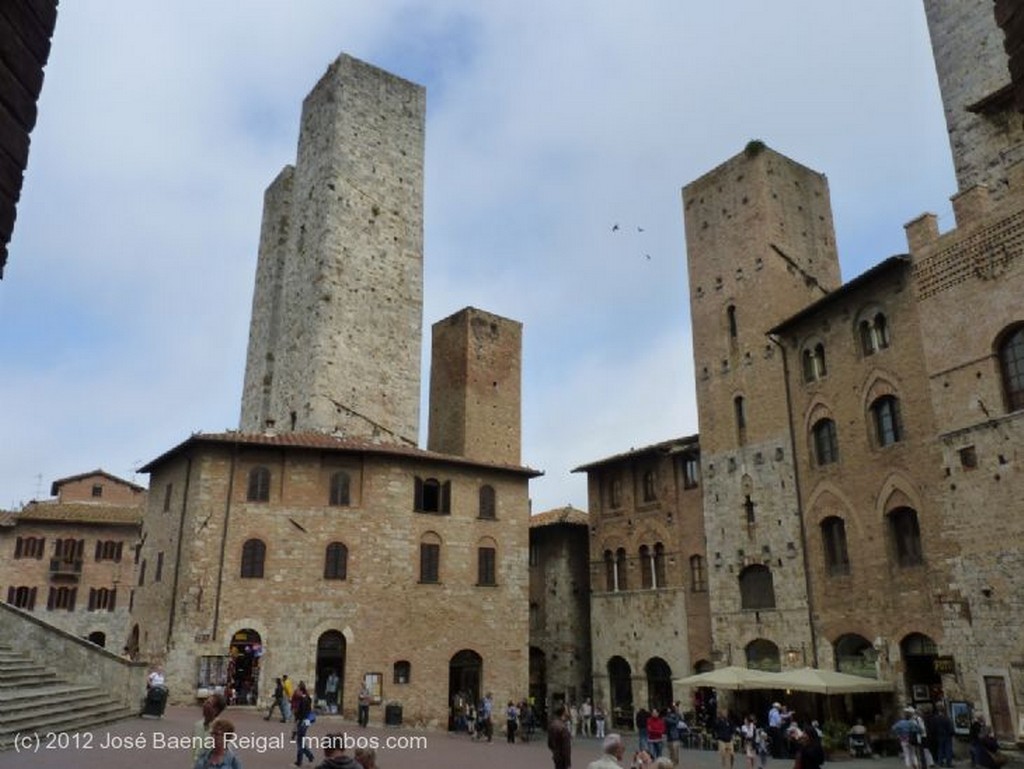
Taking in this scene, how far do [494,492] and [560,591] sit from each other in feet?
25.0

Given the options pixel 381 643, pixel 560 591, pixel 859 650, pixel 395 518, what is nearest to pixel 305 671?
pixel 381 643

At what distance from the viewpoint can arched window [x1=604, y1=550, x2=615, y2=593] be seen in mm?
32147

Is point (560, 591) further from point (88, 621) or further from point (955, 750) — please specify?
point (88, 621)

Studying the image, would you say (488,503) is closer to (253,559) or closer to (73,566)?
(253,559)

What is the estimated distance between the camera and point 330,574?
84.7ft

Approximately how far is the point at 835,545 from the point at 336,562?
15.4 metres

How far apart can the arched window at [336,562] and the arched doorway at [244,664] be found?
2843mm

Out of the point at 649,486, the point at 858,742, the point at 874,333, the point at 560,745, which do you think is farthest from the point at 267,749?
the point at 874,333

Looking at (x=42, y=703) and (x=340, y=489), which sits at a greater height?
(x=340, y=489)

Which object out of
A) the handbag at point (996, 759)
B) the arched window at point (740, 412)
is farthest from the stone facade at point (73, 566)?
the handbag at point (996, 759)

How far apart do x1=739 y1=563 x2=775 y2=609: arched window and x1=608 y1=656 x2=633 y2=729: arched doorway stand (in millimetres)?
6213

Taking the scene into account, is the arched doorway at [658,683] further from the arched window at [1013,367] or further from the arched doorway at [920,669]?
the arched window at [1013,367]

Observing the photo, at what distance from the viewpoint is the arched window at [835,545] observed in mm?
23328

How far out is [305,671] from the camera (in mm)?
24578
